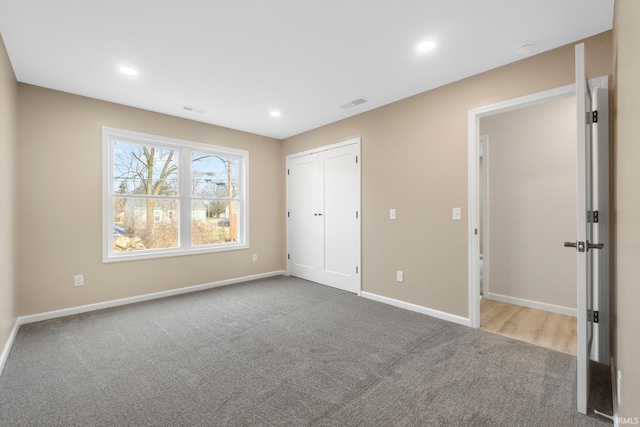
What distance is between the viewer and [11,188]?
2686 millimetres

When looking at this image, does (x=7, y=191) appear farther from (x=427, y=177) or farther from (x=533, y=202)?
(x=533, y=202)

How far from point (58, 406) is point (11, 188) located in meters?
2.16

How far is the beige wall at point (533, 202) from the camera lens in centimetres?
324

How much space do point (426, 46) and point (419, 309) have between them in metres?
2.68

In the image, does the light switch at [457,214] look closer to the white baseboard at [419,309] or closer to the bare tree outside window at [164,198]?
the white baseboard at [419,309]

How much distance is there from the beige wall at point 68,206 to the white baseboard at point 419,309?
2.69 metres

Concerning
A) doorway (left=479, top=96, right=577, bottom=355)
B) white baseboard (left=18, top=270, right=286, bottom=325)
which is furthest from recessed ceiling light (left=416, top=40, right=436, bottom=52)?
white baseboard (left=18, top=270, right=286, bottom=325)

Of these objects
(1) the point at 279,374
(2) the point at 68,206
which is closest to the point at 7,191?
(2) the point at 68,206

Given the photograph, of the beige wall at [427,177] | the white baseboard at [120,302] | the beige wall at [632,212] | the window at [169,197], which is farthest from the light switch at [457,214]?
the white baseboard at [120,302]

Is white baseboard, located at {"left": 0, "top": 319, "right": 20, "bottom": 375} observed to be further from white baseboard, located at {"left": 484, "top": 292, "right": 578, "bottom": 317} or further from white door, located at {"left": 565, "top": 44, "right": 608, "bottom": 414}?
white baseboard, located at {"left": 484, "top": 292, "right": 578, "bottom": 317}

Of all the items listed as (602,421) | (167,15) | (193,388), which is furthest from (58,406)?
(602,421)

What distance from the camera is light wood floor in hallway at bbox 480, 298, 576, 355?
2.55 m

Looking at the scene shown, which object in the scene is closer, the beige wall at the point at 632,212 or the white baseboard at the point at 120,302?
the beige wall at the point at 632,212

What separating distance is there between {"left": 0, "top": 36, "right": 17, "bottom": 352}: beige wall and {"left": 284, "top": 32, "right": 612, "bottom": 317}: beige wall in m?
3.56
